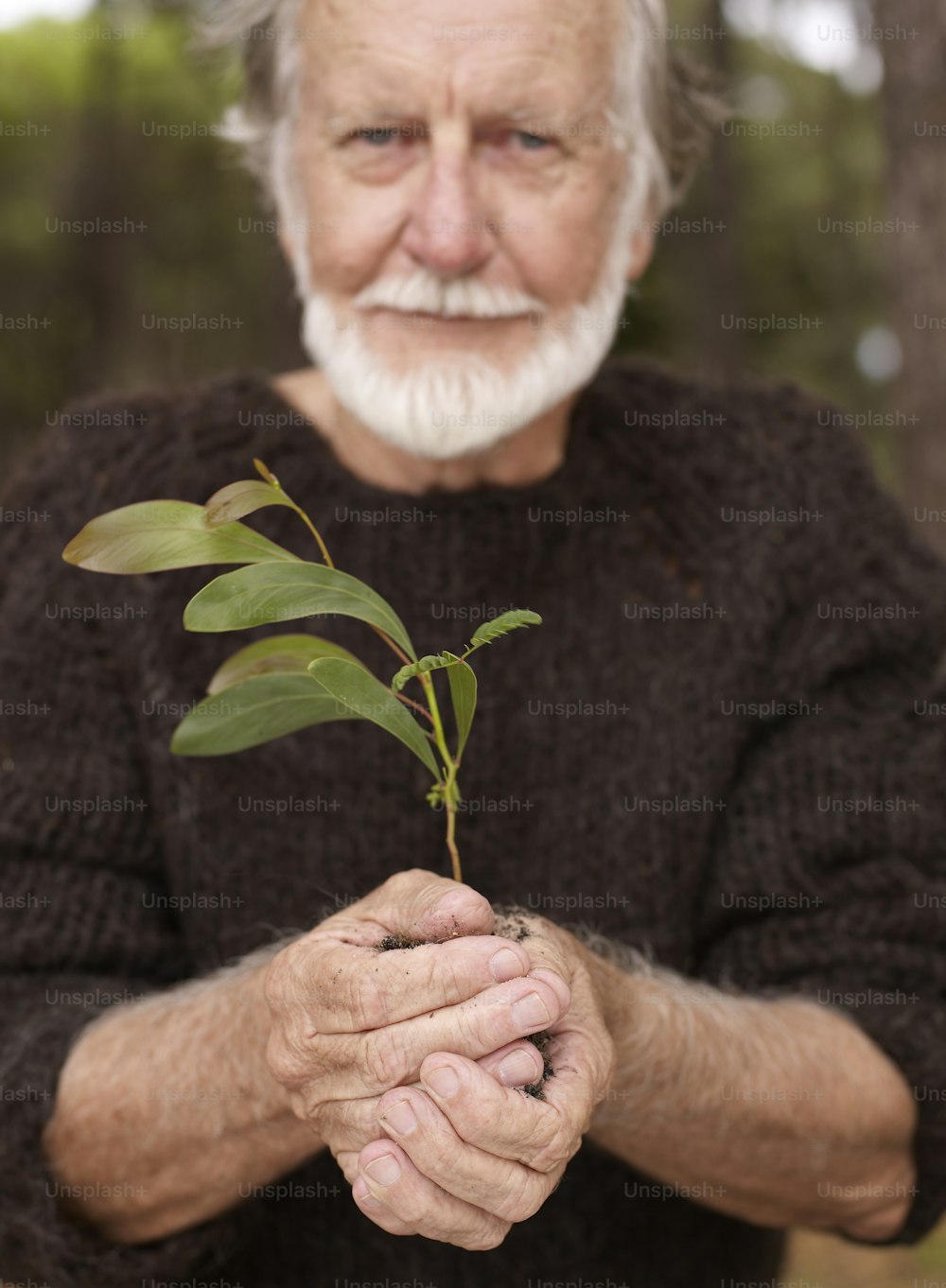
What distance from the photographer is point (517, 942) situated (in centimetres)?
130

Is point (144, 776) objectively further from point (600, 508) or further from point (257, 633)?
point (600, 508)

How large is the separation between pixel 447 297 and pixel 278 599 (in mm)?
721

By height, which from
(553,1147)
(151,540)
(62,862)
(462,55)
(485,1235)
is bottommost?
(62,862)

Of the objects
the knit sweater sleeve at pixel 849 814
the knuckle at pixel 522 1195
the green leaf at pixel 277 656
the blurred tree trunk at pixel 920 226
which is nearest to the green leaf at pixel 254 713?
the green leaf at pixel 277 656

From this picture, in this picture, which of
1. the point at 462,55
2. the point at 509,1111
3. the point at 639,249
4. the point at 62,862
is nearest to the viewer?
the point at 509,1111

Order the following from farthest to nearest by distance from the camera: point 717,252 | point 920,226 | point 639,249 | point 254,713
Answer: point 717,252
point 920,226
point 639,249
point 254,713

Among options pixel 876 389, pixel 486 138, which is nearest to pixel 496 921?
pixel 486 138

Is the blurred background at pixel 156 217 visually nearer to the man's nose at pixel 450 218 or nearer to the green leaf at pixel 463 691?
the man's nose at pixel 450 218

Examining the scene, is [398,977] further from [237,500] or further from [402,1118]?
[237,500]

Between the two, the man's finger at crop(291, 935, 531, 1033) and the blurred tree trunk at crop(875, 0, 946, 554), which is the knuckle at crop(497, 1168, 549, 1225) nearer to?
the man's finger at crop(291, 935, 531, 1033)

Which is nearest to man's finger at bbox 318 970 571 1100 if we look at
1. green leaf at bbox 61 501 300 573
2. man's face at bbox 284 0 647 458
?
green leaf at bbox 61 501 300 573

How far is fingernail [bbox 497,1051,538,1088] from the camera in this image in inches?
48.8

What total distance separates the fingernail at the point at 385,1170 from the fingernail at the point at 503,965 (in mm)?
191

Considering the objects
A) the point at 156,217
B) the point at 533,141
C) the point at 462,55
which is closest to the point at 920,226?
the point at 533,141
